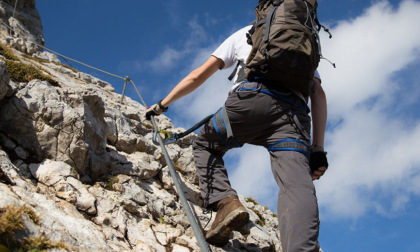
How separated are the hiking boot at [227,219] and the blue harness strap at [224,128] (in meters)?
0.95

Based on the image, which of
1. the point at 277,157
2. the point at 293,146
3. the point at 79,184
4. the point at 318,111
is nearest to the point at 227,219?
the point at 277,157

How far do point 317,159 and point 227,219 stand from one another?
1.72m

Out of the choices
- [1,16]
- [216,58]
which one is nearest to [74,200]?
[216,58]

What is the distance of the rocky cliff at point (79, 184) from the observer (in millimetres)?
4473

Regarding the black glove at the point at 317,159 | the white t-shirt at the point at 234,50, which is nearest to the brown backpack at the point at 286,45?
the white t-shirt at the point at 234,50

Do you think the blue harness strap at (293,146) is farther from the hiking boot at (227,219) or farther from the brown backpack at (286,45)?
the hiking boot at (227,219)

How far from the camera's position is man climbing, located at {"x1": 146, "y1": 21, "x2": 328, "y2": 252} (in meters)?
4.27

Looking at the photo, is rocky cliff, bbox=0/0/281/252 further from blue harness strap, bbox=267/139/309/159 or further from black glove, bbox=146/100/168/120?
blue harness strap, bbox=267/139/309/159

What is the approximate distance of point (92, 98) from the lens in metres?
9.12

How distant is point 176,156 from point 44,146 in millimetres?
4784

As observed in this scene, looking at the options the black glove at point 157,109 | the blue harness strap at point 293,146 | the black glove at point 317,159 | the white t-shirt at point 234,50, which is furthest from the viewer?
the black glove at point 157,109

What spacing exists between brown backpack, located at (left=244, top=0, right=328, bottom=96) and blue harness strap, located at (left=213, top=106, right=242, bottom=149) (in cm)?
77

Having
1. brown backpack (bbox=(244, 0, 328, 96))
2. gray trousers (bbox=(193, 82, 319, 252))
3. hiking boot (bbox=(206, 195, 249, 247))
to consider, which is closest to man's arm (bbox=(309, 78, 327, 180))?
gray trousers (bbox=(193, 82, 319, 252))

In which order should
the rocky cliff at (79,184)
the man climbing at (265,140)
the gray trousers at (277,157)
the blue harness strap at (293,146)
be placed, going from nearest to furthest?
the gray trousers at (277,157) < the man climbing at (265,140) < the rocky cliff at (79,184) < the blue harness strap at (293,146)
